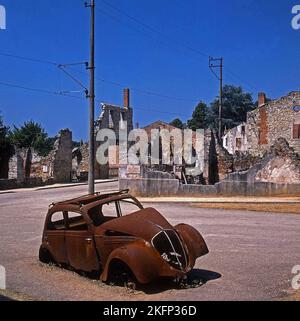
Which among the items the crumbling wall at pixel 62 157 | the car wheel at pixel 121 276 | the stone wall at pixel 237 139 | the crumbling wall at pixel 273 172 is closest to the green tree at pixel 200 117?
the stone wall at pixel 237 139

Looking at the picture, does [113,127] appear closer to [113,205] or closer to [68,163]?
[68,163]

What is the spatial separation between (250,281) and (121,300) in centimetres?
255

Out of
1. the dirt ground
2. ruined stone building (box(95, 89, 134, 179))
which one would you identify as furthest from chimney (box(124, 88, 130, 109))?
the dirt ground

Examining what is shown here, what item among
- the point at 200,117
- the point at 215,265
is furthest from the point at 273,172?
the point at 200,117

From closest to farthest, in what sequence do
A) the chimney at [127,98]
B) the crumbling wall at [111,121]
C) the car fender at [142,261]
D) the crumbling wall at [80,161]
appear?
1. the car fender at [142,261]
2. the crumbling wall at [80,161]
3. the crumbling wall at [111,121]
4. the chimney at [127,98]

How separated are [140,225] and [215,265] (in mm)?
2565

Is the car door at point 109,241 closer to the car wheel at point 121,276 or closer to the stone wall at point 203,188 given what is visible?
the car wheel at point 121,276

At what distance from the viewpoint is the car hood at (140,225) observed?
851cm

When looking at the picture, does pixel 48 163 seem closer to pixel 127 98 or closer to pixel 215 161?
pixel 215 161

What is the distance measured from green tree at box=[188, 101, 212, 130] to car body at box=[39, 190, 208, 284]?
252 ft

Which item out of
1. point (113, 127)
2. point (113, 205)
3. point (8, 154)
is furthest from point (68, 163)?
point (113, 205)

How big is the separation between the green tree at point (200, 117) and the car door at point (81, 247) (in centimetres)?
7703

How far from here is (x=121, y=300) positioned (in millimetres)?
7703

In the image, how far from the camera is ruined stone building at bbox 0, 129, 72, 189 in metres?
43.0
